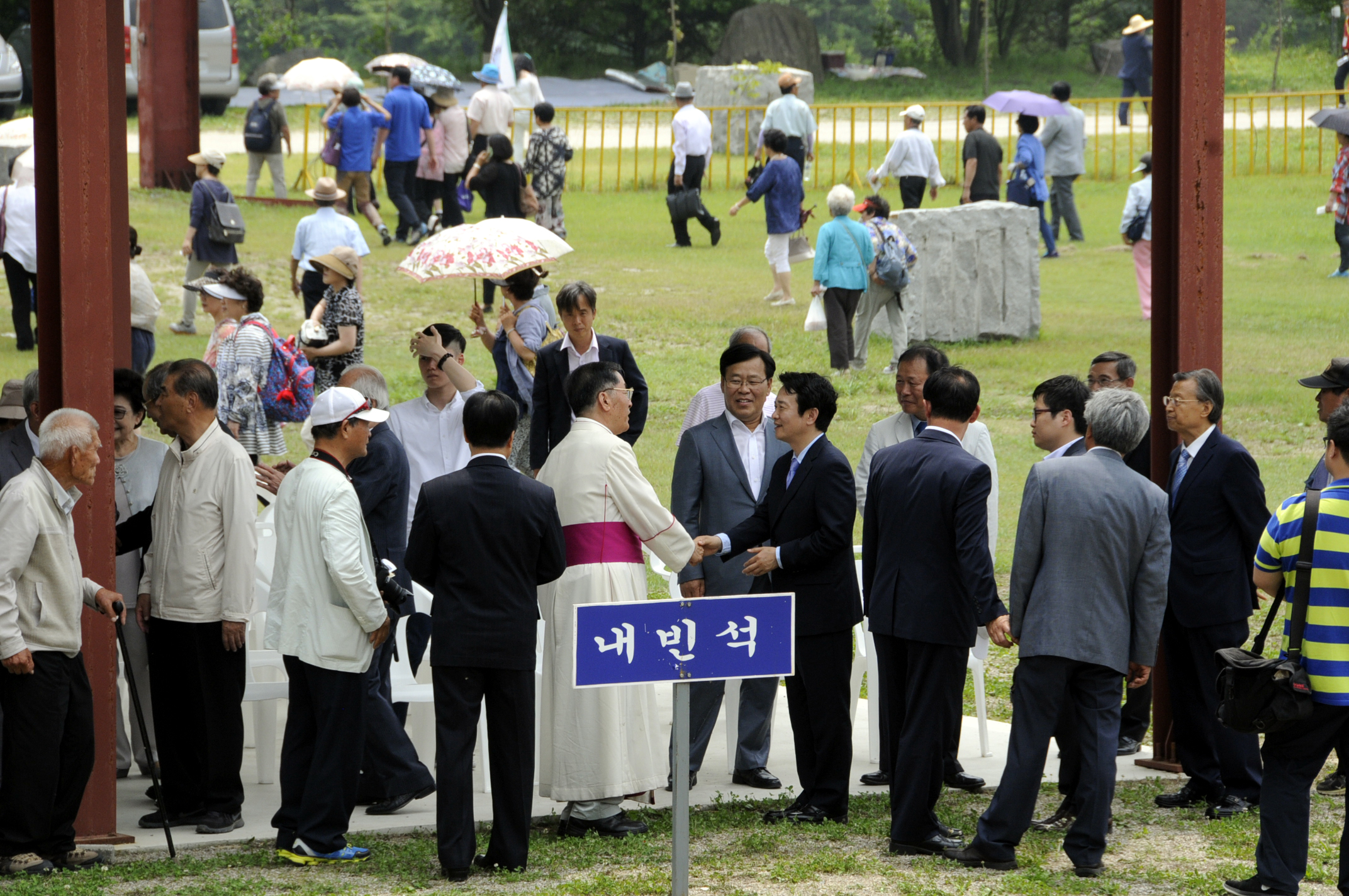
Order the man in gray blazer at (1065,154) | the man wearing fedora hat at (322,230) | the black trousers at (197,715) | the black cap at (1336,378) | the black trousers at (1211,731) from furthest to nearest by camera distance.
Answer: the man in gray blazer at (1065,154) < the man wearing fedora hat at (322,230) < the black cap at (1336,378) < the black trousers at (1211,731) < the black trousers at (197,715)

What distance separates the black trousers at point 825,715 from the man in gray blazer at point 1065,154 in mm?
13825

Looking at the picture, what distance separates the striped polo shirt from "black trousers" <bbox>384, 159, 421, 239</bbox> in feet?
44.6

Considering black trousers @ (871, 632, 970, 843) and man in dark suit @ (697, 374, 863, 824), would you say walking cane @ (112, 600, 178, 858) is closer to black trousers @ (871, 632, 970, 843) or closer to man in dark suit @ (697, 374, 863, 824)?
man in dark suit @ (697, 374, 863, 824)

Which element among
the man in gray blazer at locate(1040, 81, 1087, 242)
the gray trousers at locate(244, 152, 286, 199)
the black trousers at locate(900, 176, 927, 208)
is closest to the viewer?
the black trousers at locate(900, 176, 927, 208)

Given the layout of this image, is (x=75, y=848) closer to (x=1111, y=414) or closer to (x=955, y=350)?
(x=1111, y=414)

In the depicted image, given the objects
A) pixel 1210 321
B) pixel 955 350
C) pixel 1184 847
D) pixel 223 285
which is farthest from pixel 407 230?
pixel 1184 847

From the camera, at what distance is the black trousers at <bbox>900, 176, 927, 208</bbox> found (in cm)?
1872

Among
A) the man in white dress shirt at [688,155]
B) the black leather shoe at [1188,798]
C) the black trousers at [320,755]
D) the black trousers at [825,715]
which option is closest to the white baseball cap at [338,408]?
the black trousers at [320,755]

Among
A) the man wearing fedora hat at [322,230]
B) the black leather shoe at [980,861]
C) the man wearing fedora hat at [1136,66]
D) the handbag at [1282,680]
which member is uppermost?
the man wearing fedora hat at [1136,66]

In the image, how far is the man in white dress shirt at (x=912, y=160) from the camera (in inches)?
728

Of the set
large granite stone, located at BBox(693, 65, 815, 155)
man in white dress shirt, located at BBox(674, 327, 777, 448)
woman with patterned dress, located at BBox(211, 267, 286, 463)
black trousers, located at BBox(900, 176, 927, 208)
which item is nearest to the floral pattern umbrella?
woman with patterned dress, located at BBox(211, 267, 286, 463)

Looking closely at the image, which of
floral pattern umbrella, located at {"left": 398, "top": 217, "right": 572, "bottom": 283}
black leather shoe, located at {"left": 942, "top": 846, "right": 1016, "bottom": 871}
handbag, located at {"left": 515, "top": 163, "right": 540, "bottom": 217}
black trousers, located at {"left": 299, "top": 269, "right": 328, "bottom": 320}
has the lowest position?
black leather shoe, located at {"left": 942, "top": 846, "right": 1016, "bottom": 871}

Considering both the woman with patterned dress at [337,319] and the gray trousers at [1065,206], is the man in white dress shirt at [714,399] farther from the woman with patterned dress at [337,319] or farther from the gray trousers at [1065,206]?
the gray trousers at [1065,206]

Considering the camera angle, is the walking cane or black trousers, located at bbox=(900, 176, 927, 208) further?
black trousers, located at bbox=(900, 176, 927, 208)
